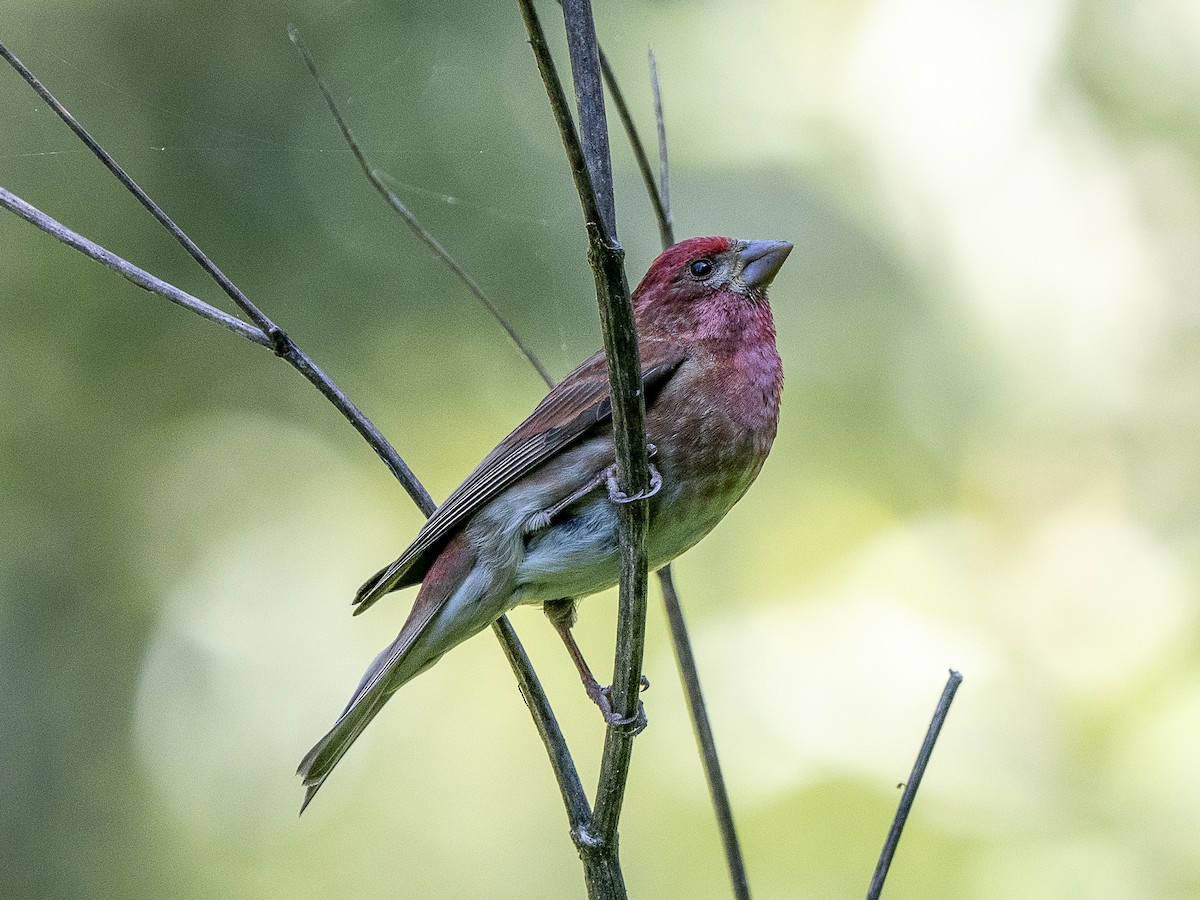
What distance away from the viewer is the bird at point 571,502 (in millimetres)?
2951

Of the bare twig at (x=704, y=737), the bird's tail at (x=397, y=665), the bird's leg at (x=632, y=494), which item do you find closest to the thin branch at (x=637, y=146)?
the bare twig at (x=704, y=737)

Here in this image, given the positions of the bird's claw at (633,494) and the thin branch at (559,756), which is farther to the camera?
the thin branch at (559,756)

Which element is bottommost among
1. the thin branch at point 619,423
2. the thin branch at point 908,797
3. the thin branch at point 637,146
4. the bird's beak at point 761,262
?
the thin branch at point 908,797

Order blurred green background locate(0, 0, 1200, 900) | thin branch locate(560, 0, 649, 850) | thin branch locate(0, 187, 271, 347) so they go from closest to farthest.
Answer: thin branch locate(560, 0, 649, 850)
thin branch locate(0, 187, 271, 347)
blurred green background locate(0, 0, 1200, 900)

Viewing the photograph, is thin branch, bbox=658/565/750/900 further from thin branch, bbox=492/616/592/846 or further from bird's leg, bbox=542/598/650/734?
bird's leg, bbox=542/598/650/734

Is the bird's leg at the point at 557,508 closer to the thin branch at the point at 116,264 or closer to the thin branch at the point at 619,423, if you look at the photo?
the thin branch at the point at 619,423

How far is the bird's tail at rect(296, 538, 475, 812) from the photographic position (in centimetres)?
290

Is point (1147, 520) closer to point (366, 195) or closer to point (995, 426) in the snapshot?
point (995, 426)

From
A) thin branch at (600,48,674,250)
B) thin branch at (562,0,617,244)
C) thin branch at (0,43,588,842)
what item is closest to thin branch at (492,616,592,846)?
thin branch at (0,43,588,842)

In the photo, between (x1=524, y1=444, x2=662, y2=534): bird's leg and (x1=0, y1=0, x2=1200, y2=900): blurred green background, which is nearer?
(x1=524, y1=444, x2=662, y2=534): bird's leg

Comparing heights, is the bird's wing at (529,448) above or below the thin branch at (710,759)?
above

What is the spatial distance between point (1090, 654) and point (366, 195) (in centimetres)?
381

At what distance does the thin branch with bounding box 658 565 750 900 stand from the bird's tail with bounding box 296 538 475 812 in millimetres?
699

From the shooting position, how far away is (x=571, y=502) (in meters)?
3.04
